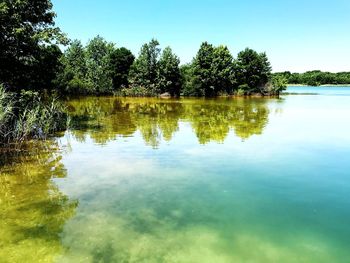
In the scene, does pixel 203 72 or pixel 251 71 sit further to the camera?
pixel 251 71

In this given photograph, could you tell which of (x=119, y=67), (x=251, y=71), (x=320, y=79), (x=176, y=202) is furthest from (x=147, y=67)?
(x=320, y=79)

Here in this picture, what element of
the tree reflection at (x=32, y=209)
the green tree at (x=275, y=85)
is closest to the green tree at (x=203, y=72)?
the green tree at (x=275, y=85)

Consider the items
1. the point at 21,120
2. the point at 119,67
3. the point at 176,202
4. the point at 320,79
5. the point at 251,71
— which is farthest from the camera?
the point at 320,79

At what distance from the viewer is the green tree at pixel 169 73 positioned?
178 feet

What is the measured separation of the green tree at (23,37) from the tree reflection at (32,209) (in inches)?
239

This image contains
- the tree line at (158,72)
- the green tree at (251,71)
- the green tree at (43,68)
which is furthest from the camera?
the green tree at (251,71)

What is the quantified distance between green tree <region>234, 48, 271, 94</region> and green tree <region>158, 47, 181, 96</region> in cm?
1162

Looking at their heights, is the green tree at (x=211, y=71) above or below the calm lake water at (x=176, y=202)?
above

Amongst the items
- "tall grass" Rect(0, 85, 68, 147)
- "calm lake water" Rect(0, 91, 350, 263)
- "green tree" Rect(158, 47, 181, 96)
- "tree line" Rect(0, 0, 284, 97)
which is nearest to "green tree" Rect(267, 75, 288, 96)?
"tree line" Rect(0, 0, 284, 97)

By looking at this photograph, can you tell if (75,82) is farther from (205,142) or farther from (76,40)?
(205,142)

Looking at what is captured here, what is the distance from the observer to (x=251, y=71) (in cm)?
5984

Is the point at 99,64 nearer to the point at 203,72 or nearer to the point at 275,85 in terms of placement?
the point at 203,72

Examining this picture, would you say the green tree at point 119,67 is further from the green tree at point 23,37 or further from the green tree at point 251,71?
the green tree at point 23,37

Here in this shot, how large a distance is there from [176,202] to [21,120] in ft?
26.1
